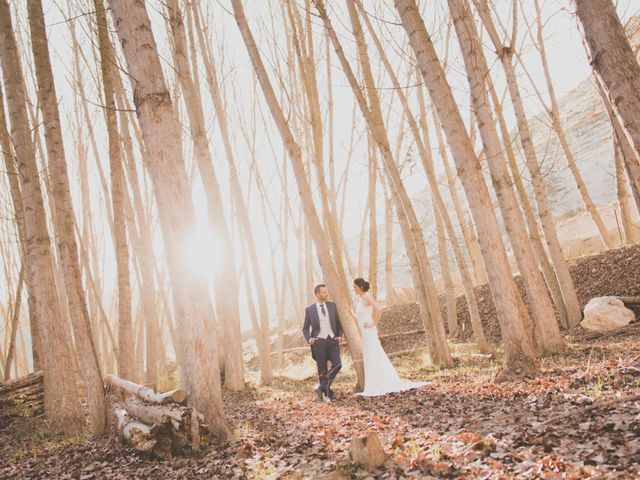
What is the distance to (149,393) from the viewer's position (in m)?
4.54

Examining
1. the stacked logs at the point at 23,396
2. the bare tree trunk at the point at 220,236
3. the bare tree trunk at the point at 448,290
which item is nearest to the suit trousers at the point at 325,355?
the bare tree trunk at the point at 220,236

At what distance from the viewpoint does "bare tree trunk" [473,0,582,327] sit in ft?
24.2

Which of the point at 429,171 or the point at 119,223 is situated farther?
the point at 429,171

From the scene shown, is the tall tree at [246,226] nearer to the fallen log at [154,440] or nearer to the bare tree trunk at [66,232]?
the bare tree trunk at [66,232]

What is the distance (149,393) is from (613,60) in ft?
16.1

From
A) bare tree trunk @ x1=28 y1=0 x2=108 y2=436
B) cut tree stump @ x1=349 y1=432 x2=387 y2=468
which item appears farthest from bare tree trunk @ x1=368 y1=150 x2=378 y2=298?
cut tree stump @ x1=349 y1=432 x2=387 y2=468

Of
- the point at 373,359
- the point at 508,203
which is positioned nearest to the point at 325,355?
the point at 373,359

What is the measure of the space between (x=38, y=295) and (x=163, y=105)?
379cm

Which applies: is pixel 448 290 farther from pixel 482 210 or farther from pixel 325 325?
pixel 482 210

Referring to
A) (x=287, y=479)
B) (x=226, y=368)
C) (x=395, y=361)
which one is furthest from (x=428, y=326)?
(x=287, y=479)

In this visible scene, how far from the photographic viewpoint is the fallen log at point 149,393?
12.9 feet

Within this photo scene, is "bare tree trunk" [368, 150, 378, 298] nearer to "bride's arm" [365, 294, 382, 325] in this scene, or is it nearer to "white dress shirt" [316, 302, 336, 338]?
"bride's arm" [365, 294, 382, 325]

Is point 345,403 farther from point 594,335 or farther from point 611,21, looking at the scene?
point 611,21

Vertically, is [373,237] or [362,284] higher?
[373,237]
